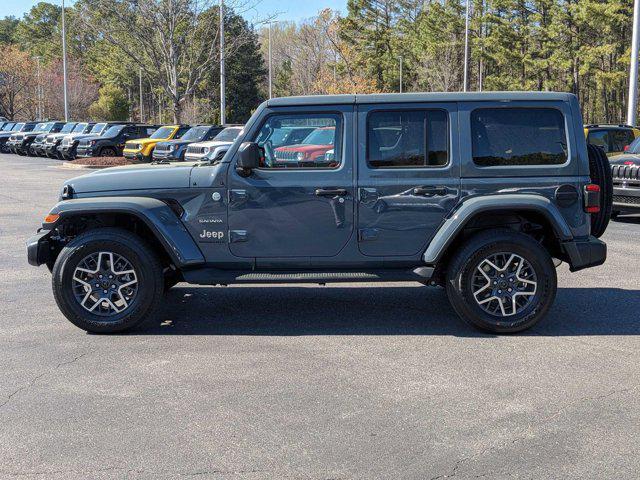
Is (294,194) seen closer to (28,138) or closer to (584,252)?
(584,252)

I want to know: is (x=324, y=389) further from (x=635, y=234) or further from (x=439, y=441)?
(x=635, y=234)

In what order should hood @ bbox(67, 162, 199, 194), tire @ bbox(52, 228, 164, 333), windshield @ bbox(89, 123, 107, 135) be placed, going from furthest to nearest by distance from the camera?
windshield @ bbox(89, 123, 107, 135) < hood @ bbox(67, 162, 199, 194) < tire @ bbox(52, 228, 164, 333)

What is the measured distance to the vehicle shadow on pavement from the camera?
6535 millimetres

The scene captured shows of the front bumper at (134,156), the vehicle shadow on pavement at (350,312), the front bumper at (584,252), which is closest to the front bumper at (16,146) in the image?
the front bumper at (134,156)

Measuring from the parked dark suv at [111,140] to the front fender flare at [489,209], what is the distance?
2766 cm

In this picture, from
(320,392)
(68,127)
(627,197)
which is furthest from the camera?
(68,127)

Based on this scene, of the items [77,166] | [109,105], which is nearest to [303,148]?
[77,166]

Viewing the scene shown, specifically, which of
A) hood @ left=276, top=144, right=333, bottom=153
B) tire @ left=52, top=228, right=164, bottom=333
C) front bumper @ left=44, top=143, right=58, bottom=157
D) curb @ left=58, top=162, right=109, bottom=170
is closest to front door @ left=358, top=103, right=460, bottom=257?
hood @ left=276, top=144, right=333, bottom=153

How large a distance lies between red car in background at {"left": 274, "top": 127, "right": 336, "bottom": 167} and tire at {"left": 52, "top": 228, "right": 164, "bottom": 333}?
1.38 meters

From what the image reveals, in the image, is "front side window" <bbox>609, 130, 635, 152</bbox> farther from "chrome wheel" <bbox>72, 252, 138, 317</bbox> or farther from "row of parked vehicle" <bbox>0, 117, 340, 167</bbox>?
"chrome wheel" <bbox>72, 252, 138, 317</bbox>

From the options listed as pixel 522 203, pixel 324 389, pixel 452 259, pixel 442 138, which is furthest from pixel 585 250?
pixel 324 389

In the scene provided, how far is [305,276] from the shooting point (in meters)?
6.36

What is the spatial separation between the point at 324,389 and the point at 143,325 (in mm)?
2285

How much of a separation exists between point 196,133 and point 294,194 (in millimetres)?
21241
